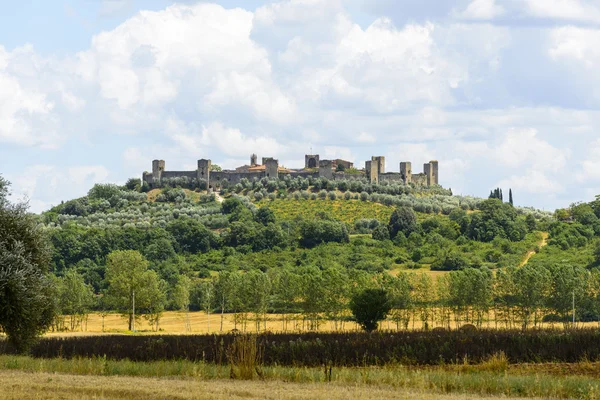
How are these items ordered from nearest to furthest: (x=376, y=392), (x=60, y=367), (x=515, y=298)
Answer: (x=376, y=392) < (x=60, y=367) < (x=515, y=298)

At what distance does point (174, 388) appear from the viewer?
2544cm

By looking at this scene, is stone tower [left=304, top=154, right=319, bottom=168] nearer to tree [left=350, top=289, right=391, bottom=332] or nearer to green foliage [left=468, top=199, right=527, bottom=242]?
green foliage [left=468, top=199, right=527, bottom=242]

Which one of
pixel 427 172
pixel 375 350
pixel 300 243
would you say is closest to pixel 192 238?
pixel 300 243

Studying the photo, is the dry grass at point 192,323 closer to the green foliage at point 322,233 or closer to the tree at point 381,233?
the green foliage at point 322,233

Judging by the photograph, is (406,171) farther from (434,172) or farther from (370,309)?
(370,309)

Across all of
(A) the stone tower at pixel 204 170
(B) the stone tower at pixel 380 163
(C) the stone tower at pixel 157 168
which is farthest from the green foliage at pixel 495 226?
(C) the stone tower at pixel 157 168

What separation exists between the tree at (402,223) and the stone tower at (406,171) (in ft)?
119

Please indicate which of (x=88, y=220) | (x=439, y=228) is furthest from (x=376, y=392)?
(x=88, y=220)

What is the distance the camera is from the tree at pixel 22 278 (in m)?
34.7

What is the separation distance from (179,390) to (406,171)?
146 m

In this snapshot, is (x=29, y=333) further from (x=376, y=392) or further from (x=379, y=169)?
(x=379, y=169)

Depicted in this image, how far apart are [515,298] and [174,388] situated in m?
53.1

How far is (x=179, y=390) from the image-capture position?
81.6 feet

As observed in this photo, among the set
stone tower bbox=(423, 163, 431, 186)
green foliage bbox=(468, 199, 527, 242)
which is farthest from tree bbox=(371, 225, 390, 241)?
stone tower bbox=(423, 163, 431, 186)
